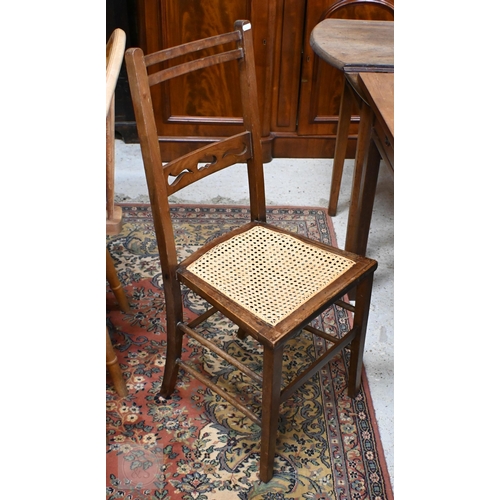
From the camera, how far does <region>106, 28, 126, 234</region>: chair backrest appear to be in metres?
1.42

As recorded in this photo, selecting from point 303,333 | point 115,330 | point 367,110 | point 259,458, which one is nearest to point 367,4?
point 367,110

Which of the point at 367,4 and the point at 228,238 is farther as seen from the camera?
the point at 367,4

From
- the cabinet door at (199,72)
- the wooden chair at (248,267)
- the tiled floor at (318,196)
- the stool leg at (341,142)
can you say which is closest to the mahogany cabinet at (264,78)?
the cabinet door at (199,72)

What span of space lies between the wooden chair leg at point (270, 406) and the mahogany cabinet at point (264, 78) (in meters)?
1.87

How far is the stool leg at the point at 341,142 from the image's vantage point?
7.85 feet

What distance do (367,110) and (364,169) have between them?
7.9 inches

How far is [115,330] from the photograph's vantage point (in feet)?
6.65

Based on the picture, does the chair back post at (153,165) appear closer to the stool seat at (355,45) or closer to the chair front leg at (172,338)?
the chair front leg at (172,338)

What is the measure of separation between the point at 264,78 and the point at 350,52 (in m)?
0.91

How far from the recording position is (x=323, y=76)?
2.90 metres

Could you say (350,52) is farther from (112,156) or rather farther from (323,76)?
(112,156)

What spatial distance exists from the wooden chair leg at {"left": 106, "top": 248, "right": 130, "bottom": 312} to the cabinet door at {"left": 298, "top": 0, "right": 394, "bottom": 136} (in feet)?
4.73

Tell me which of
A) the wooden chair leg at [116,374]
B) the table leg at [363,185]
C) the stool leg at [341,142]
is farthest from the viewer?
the stool leg at [341,142]

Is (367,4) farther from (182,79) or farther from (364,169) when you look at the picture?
(364,169)
